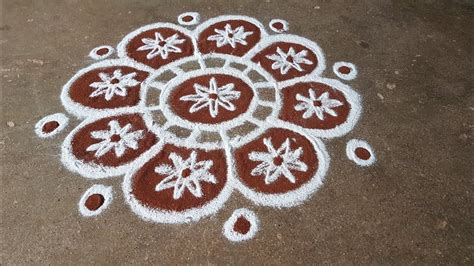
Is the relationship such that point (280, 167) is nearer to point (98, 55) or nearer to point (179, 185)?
point (179, 185)

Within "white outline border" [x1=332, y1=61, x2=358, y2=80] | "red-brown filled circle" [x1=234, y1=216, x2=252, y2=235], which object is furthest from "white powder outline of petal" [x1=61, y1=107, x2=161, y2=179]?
"white outline border" [x1=332, y1=61, x2=358, y2=80]

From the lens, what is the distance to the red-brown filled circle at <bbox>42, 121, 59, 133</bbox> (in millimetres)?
2992

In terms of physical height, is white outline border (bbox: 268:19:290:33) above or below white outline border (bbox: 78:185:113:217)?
above

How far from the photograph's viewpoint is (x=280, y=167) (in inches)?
106

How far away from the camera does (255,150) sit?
2789 mm

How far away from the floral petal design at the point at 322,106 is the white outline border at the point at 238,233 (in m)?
0.77

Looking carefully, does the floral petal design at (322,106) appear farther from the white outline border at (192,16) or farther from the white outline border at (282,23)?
the white outline border at (192,16)

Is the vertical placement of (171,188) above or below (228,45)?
below

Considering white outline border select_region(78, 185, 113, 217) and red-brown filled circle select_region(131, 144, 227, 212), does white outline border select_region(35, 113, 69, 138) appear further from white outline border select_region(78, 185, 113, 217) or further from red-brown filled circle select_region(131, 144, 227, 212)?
red-brown filled circle select_region(131, 144, 227, 212)

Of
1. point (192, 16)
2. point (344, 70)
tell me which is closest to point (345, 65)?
point (344, 70)

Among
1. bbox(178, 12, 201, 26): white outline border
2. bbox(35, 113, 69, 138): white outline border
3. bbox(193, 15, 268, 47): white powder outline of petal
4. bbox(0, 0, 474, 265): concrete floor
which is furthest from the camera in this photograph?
bbox(178, 12, 201, 26): white outline border

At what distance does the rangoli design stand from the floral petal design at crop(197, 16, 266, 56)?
12 mm

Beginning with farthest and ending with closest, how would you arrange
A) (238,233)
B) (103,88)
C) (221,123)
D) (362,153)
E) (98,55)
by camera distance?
(98,55), (103,88), (221,123), (362,153), (238,233)

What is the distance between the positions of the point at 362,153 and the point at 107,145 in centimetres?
168
